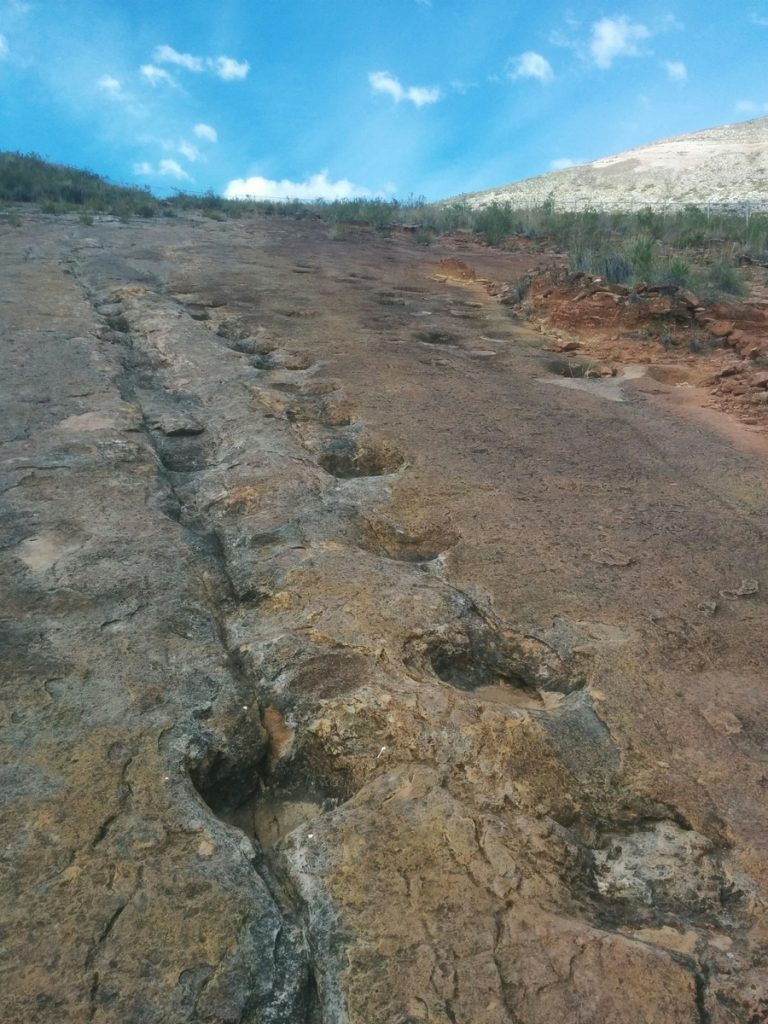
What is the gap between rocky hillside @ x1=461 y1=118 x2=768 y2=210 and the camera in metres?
24.5

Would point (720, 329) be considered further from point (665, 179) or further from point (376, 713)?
point (665, 179)

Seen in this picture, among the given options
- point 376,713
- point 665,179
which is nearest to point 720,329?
point 376,713

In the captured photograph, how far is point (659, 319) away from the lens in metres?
6.38

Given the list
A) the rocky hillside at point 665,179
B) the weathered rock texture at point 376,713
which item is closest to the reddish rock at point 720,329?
the weathered rock texture at point 376,713

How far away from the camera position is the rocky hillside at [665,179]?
24.5 meters

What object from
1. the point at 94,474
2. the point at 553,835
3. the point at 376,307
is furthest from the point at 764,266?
the point at 553,835

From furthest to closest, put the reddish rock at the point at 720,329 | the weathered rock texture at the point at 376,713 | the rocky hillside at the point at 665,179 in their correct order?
the rocky hillside at the point at 665,179, the reddish rock at the point at 720,329, the weathered rock texture at the point at 376,713

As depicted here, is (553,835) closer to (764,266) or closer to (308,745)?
(308,745)

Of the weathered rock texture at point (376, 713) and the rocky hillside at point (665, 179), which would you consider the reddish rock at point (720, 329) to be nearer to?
the weathered rock texture at point (376, 713)

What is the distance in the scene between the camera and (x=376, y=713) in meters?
1.91

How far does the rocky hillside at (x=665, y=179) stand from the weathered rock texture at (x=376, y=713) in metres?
21.5

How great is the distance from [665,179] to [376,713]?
97.2ft

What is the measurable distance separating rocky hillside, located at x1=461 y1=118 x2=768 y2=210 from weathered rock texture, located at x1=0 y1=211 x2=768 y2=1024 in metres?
21.5

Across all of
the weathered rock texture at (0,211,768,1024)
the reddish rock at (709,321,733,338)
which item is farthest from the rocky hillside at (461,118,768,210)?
the weathered rock texture at (0,211,768,1024)
